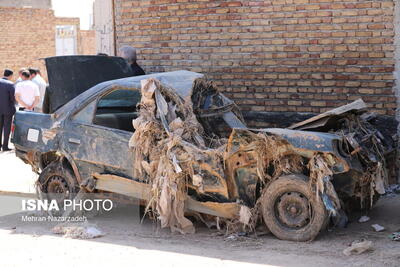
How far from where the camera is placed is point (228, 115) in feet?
26.1

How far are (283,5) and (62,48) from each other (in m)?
25.2

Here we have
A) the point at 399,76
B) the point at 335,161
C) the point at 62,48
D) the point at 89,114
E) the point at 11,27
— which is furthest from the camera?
the point at 62,48

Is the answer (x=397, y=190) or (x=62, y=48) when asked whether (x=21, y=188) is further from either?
(x=62, y=48)

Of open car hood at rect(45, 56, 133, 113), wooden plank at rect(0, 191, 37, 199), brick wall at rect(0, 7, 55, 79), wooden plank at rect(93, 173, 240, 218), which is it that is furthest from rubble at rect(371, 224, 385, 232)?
brick wall at rect(0, 7, 55, 79)

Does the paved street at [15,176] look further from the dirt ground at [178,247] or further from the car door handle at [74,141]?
the dirt ground at [178,247]

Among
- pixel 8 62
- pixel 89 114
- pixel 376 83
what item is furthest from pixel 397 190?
pixel 8 62

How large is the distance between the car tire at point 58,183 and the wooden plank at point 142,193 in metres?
0.38

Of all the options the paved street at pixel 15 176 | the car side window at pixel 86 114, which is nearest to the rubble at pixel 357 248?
the car side window at pixel 86 114

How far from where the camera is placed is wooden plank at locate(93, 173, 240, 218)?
23.1ft

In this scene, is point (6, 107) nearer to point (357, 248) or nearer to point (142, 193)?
point (142, 193)

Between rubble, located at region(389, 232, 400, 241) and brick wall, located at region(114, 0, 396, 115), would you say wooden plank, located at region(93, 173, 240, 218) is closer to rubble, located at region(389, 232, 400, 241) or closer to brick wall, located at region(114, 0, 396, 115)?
rubble, located at region(389, 232, 400, 241)

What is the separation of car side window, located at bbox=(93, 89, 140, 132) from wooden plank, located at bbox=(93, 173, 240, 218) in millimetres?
689

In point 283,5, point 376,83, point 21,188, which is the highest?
point 283,5

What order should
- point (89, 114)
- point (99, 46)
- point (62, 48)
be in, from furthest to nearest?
point (62, 48) < point (99, 46) < point (89, 114)
